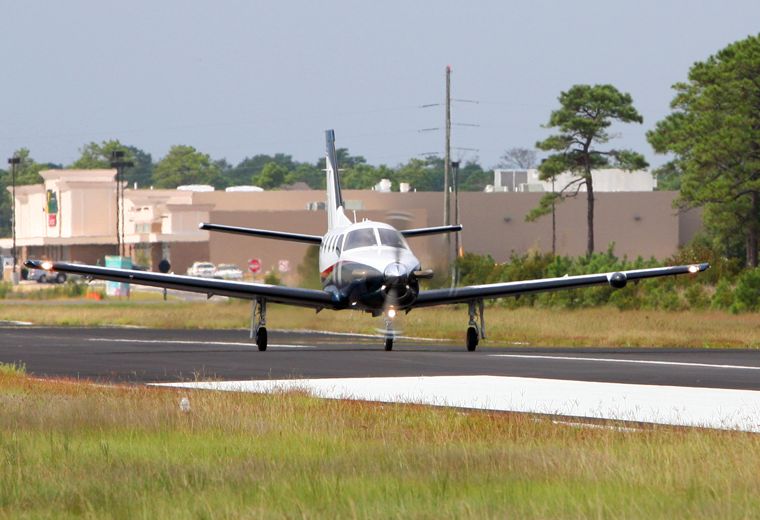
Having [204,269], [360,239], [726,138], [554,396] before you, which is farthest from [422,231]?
[204,269]

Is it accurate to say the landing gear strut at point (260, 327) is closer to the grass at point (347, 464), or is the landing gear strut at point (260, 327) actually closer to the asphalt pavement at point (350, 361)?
the asphalt pavement at point (350, 361)

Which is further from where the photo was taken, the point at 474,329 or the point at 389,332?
the point at 474,329

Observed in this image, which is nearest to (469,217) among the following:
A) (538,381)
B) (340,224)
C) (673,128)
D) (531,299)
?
(673,128)

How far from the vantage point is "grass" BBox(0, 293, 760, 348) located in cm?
3878

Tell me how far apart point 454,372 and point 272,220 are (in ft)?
351

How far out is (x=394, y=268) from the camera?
29.6 m

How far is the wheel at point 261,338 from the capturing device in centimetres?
3272

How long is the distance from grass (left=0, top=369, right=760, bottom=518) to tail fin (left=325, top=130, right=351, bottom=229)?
→ 20.9 m

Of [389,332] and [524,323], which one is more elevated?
[389,332]

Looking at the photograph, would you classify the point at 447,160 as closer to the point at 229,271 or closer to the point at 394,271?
the point at 394,271

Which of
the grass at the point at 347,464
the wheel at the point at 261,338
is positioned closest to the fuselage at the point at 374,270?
the wheel at the point at 261,338

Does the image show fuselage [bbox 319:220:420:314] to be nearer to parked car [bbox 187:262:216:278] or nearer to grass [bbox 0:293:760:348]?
grass [bbox 0:293:760:348]

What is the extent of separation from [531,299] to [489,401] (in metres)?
38.1

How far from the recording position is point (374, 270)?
2984cm
